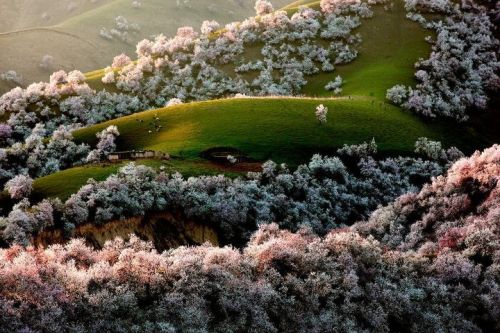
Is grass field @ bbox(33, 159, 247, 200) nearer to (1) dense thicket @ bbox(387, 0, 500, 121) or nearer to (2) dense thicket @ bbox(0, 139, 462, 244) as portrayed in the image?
(2) dense thicket @ bbox(0, 139, 462, 244)

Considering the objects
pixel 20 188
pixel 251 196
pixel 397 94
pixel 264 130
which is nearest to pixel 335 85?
pixel 397 94

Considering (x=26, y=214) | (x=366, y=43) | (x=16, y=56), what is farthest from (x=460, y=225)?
(x=16, y=56)

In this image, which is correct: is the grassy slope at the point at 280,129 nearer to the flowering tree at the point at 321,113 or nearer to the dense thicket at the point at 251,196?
the flowering tree at the point at 321,113

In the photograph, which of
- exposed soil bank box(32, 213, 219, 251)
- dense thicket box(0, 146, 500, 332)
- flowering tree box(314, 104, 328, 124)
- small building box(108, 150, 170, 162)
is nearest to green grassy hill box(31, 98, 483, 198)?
flowering tree box(314, 104, 328, 124)

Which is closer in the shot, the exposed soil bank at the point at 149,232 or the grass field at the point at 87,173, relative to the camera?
the exposed soil bank at the point at 149,232

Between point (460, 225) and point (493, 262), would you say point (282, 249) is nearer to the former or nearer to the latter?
point (493, 262)

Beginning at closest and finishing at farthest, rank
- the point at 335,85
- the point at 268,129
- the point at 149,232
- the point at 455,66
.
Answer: the point at 149,232 < the point at 268,129 < the point at 455,66 < the point at 335,85

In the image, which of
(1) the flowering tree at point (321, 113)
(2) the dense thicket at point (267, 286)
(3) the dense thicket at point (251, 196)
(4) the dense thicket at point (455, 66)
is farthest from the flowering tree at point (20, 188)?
(4) the dense thicket at point (455, 66)

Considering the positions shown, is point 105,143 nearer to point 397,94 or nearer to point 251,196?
point 251,196
